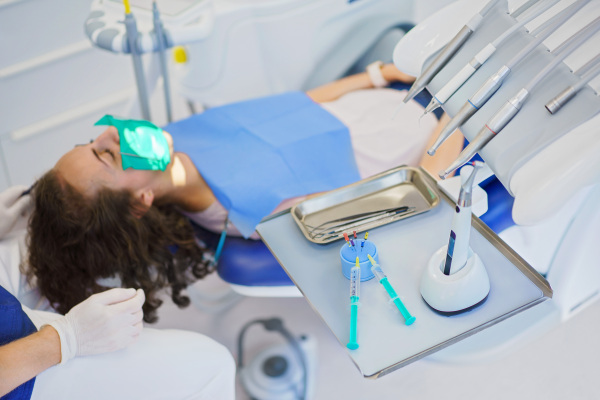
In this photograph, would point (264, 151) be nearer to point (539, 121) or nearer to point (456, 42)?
point (456, 42)

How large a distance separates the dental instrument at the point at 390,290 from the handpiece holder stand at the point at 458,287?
0.14 ft

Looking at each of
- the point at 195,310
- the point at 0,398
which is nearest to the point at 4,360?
the point at 0,398

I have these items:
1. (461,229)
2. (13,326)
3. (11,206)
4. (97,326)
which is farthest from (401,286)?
(11,206)

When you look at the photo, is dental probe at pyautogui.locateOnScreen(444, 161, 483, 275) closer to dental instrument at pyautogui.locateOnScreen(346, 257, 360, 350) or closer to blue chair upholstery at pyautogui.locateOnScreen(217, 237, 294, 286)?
dental instrument at pyautogui.locateOnScreen(346, 257, 360, 350)

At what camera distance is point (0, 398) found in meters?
1.14

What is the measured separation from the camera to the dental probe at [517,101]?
2.52 feet

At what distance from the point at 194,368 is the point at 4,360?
0.38m

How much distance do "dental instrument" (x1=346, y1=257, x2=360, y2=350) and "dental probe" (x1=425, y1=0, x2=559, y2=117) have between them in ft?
0.94

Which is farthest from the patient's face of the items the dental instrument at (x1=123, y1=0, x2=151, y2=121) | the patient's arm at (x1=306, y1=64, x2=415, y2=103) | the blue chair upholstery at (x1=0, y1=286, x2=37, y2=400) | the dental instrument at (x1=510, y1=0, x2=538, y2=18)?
the dental instrument at (x1=510, y1=0, x2=538, y2=18)

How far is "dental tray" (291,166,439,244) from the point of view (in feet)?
3.54

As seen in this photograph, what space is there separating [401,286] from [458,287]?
0.10 m

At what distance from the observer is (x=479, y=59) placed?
2.81ft

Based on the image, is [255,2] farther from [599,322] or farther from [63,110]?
[599,322]

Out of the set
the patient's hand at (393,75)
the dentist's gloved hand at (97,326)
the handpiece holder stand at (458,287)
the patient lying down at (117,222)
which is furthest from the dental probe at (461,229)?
the patient's hand at (393,75)
